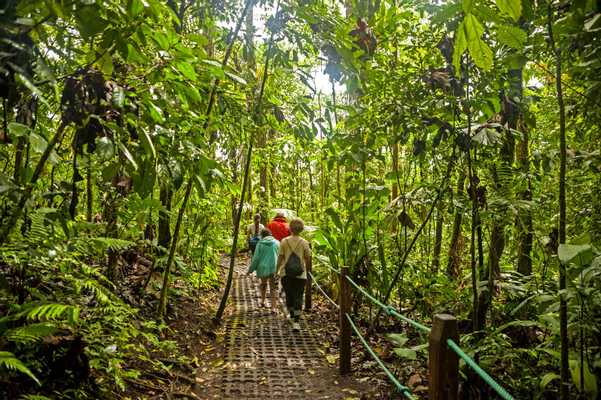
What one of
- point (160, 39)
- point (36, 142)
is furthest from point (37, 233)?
point (160, 39)

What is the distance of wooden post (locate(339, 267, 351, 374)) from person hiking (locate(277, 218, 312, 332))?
1764 mm

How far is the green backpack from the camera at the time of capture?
645 cm

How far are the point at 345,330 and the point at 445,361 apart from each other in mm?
2650

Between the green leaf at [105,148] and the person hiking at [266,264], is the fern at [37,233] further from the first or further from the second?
the person hiking at [266,264]

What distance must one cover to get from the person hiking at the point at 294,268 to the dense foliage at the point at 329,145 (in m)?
0.59

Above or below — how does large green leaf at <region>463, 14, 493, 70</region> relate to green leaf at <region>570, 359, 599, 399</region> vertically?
above

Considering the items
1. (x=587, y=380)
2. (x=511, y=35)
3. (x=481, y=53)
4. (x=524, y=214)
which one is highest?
(x=511, y=35)

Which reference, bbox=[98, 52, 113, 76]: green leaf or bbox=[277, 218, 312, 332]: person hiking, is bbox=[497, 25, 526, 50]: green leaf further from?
bbox=[277, 218, 312, 332]: person hiking

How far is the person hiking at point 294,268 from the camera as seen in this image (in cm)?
647

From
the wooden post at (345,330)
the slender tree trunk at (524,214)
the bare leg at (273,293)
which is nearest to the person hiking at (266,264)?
the bare leg at (273,293)

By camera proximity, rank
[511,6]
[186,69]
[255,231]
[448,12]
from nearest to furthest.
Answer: [511,6]
[448,12]
[186,69]
[255,231]

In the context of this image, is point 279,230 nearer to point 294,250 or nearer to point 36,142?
point 294,250

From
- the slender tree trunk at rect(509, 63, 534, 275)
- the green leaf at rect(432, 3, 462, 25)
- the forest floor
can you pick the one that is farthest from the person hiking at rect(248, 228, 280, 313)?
the green leaf at rect(432, 3, 462, 25)

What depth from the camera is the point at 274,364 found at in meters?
4.95
